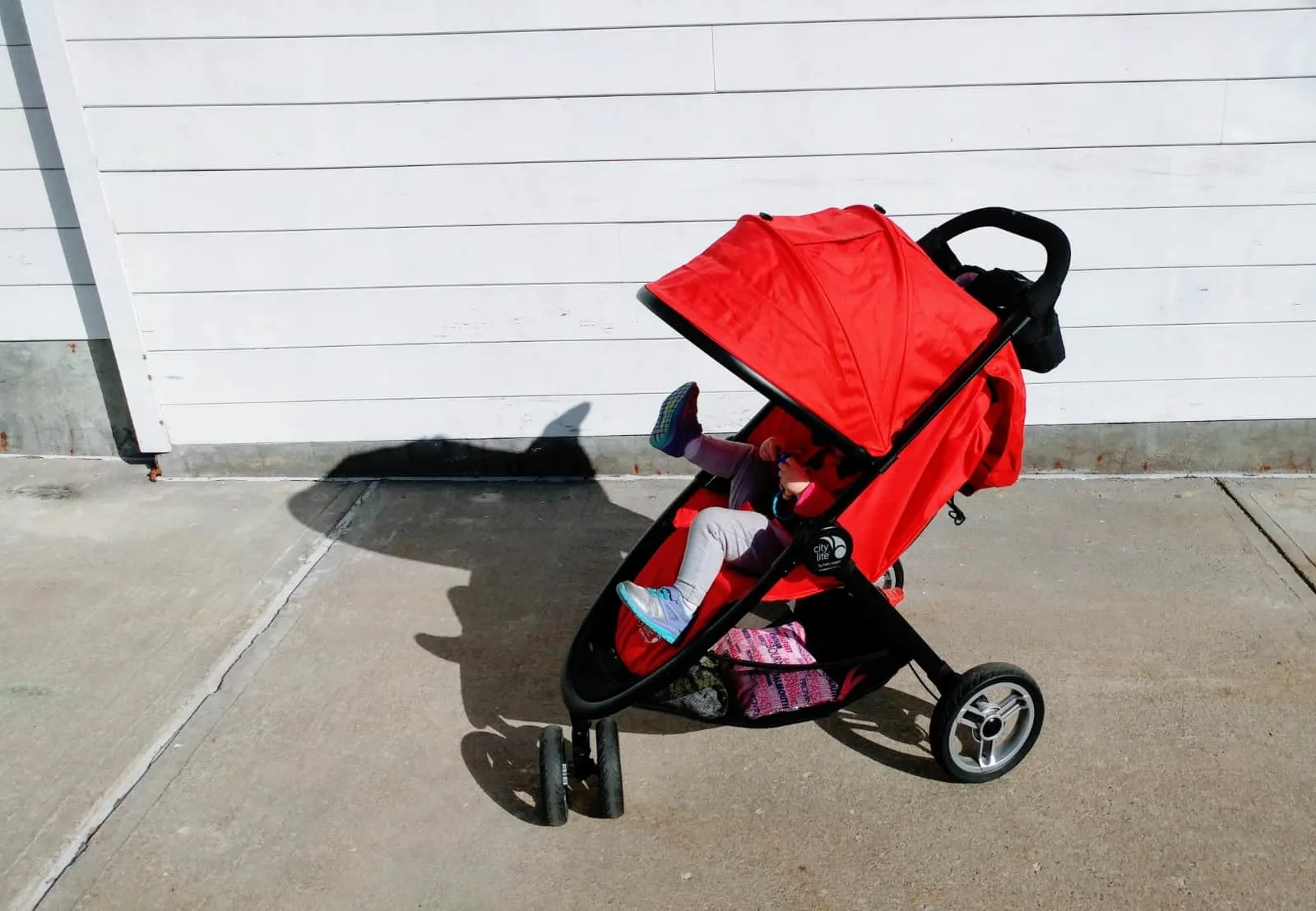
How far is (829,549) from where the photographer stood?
3.02m

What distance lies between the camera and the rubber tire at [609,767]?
3133 mm

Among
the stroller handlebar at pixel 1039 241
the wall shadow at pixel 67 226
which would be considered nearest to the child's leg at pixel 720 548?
the stroller handlebar at pixel 1039 241

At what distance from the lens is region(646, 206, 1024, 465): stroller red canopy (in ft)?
9.21

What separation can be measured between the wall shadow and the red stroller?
325 cm

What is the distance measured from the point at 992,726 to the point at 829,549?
0.79 m

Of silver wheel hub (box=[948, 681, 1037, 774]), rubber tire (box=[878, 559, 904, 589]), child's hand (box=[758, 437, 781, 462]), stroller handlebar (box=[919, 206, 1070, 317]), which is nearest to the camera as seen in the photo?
stroller handlebar (box=[919, 206, 1070, 317])

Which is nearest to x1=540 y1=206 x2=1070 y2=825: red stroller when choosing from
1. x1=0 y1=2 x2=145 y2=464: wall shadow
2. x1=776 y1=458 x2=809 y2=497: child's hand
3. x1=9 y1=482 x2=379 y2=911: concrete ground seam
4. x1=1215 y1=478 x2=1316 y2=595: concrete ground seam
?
x1=776 y1=458 x2=809 y2=497: child's hand

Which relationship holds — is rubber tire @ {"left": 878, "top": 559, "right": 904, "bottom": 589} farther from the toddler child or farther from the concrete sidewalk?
the toddler child

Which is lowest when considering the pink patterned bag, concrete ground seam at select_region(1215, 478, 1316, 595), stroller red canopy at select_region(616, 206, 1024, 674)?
concrete ground seam at select_region(1215, 478, 1316, 595)

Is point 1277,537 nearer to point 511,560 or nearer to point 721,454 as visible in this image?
point 721,454

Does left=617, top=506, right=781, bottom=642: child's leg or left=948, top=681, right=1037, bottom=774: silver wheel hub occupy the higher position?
left=617, top=506, right=781, bottom=642: child's leg

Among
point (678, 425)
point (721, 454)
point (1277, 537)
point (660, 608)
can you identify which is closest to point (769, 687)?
point (660, 608)

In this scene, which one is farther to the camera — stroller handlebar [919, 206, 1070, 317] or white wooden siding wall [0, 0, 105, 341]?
white wooden siding wall [0, 0, 105, 341]

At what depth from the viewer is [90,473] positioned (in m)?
5.40
